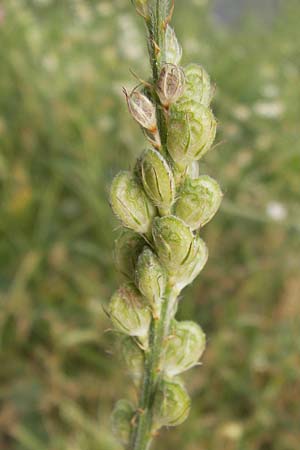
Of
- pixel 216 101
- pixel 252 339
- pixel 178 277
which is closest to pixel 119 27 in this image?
pixel 216 101

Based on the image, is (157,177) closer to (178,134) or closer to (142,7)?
(178,134)

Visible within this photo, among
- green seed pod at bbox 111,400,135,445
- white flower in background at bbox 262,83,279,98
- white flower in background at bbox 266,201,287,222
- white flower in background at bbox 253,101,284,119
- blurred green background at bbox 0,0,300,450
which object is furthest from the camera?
white flower in background at bbox 262,83,279,98

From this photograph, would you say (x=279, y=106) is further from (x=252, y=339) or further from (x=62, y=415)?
(x=62, y=415)

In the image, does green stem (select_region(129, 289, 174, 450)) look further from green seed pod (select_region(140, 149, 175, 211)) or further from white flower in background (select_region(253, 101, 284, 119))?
white flower in background (select_region(253, 101, 284, 119))

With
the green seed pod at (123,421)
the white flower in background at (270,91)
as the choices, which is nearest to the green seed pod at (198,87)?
the green seed pod at (123,421)

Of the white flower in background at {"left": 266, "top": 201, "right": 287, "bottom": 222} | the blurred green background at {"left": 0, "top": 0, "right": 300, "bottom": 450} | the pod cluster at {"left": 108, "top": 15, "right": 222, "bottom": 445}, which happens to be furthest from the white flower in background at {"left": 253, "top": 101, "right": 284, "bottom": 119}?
the pod cluster at {"left": 108, "top": 15, "right": 222, "bottom": 445}

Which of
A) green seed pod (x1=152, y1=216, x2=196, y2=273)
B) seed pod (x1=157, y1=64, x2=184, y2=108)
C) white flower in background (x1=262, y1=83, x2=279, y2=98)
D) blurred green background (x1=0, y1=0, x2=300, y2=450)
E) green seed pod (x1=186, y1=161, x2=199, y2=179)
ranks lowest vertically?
green seed pod (x1=152, y1=216, x2=196, y2=273)

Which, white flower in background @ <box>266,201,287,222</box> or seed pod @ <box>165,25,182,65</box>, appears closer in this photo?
seed pod @ <box>165,25,182,65</box>
